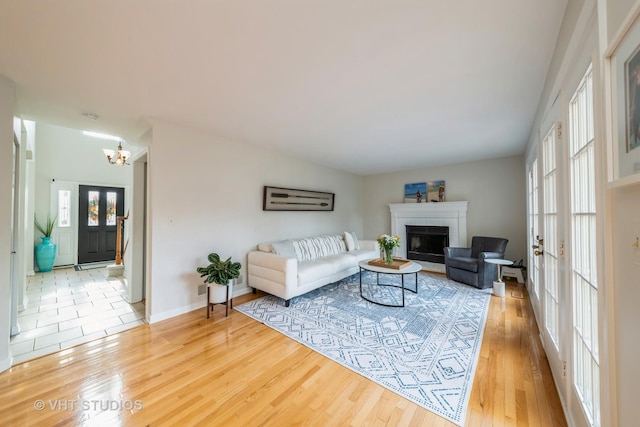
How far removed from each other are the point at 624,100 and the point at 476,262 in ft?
12.4

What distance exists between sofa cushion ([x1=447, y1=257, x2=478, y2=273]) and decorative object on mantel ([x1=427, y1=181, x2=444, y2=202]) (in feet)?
4.97

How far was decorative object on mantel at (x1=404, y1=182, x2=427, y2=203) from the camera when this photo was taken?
18.0ft

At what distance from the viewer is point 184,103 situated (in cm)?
240

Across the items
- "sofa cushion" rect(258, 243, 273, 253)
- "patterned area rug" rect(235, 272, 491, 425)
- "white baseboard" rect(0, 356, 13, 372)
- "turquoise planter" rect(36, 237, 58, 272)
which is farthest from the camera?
"turquoise planter" rect(36, 237, 58, 272)

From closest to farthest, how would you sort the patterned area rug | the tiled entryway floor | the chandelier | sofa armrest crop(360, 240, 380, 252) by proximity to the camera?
the patterned area rug → the tiled entryway floor → the chandelier → sofa armrest crop(360, 240, 380, 252)

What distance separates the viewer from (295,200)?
14.9 feet

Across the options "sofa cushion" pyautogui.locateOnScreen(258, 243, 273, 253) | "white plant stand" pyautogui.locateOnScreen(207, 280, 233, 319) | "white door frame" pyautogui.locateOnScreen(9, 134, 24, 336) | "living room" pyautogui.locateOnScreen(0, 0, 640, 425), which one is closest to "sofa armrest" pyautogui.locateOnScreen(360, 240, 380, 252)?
"living room" pyautogui.locateOnScreen(0, 0, 640, 425)

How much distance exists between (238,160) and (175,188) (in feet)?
3.38

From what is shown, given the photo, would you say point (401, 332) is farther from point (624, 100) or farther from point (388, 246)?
point (624, 100)

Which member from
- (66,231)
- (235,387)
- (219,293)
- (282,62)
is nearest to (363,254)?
(219,293)

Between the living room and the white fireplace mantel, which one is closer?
the living room

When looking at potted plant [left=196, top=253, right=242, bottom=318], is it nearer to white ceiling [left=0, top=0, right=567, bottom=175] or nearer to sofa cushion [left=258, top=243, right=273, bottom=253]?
sofa cushion [left=258, top=243, right=273, bottom=253]

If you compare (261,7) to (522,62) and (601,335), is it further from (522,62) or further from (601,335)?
(601,335)

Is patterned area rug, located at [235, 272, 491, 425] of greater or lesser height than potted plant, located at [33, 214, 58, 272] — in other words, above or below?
below
